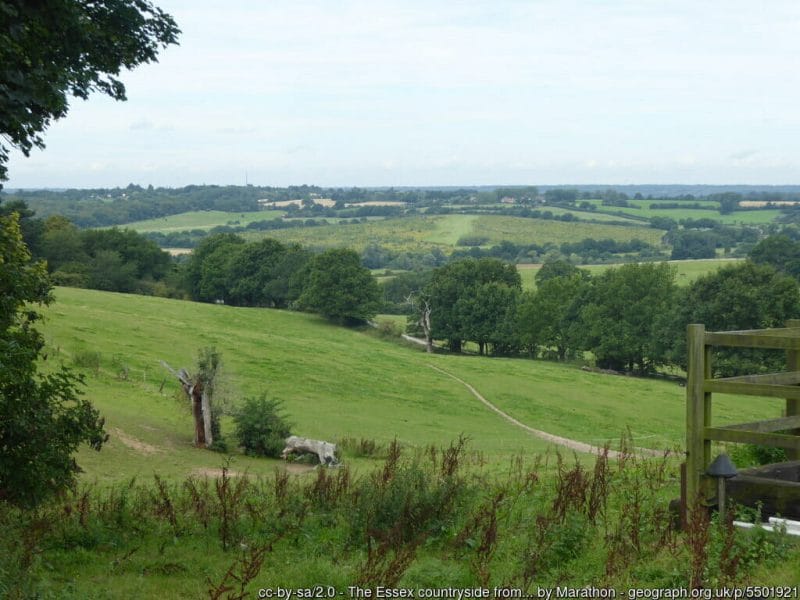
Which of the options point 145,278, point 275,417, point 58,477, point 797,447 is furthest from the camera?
point 145,278

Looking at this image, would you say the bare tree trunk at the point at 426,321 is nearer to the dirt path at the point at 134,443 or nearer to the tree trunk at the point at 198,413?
the tree trunk at the point at 198,413

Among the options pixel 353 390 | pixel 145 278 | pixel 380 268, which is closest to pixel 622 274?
pixel 353 390

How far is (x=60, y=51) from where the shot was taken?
1285 cm

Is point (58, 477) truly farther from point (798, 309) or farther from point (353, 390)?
point (798, 309)

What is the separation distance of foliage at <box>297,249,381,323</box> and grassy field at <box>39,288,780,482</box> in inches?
717

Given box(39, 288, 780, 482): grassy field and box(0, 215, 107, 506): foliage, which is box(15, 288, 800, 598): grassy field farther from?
box(39, 288, 780, 482): grassy field

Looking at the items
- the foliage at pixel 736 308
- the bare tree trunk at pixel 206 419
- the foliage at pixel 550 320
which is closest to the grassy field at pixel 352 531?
the bare tree trunk at pixel 206 419

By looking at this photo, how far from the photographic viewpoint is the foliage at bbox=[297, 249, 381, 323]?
8631 centimetres

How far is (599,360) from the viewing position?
78.6 m

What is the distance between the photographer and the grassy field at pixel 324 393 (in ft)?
94.6

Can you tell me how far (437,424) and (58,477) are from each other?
28.4 metres

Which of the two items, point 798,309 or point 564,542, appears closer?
point 564,542

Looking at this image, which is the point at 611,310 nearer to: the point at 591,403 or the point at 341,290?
the point at 341,290

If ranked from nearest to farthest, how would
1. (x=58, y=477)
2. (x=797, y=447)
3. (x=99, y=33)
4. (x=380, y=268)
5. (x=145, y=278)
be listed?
(x=797, y=447) → (x=58, y=477) → (x=99, y=33) → (x=145, y=278) → (x=380, y=268)
